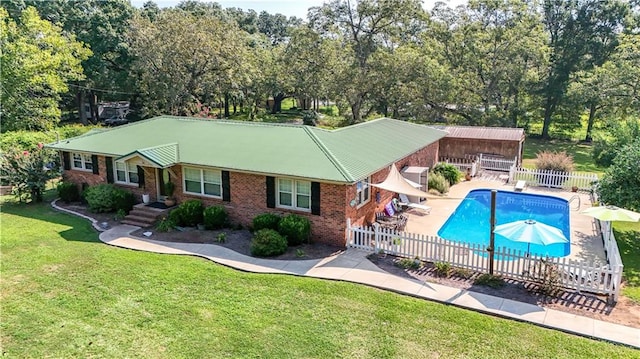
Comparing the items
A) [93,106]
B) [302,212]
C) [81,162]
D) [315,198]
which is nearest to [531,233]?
[315,198]

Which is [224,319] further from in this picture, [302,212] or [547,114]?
[547,114]

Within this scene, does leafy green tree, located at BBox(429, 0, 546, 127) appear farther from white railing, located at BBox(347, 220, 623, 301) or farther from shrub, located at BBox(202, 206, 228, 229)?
shrub, located at BBox(202, 206, 228, 229)

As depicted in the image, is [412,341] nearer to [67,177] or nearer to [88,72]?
[67,177]

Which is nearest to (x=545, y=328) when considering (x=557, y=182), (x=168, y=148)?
(x=168, y=148)

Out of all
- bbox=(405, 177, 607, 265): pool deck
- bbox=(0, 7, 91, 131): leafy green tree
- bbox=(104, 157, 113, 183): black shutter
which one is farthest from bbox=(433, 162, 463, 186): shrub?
bbox=(0, 7, 91, 131): leafy green tree

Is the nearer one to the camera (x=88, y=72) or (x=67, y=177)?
(x=67, y=177)

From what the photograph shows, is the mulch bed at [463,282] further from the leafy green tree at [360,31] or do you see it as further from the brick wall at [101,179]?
the leafy green tree at [360,31]

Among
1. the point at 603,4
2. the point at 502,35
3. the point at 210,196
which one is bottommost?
the point at 210,196
